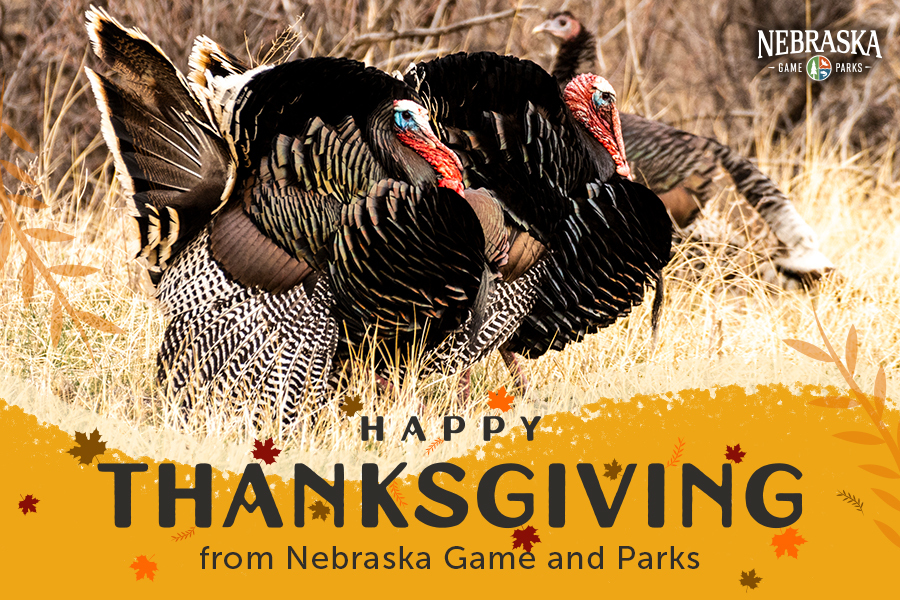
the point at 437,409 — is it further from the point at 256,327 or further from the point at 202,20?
the point at 202,20

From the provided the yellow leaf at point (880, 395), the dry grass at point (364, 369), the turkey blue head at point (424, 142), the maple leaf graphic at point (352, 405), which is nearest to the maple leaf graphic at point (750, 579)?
the yellow leaf at point (880, 395)

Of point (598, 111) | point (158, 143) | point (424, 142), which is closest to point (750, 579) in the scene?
point (424, 142)

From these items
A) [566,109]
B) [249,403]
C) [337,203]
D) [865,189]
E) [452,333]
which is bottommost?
[249,403]

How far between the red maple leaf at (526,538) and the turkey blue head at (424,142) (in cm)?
123

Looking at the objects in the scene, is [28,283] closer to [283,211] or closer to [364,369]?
[283,211]

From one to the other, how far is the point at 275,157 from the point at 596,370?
63.3 inches

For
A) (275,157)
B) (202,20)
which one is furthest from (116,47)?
(202,20)

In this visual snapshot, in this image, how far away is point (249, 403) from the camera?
3.32m

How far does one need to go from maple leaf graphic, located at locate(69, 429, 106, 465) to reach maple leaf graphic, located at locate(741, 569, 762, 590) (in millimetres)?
1790

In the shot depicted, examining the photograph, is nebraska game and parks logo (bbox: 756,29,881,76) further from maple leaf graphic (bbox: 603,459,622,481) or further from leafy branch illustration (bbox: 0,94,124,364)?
leafy branch illustration (bbox: 0,94,124,364)

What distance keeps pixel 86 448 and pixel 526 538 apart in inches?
49.3

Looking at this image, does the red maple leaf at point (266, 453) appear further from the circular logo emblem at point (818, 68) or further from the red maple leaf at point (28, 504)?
the circular logo emblem at point (818, 68)

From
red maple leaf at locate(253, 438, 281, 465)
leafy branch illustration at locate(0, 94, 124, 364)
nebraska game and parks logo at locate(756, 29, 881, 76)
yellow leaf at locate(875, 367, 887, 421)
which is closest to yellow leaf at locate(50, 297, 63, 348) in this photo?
leafy branch illustration at locate(0, 94, 124, 364)

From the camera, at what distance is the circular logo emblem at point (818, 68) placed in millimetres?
5711
